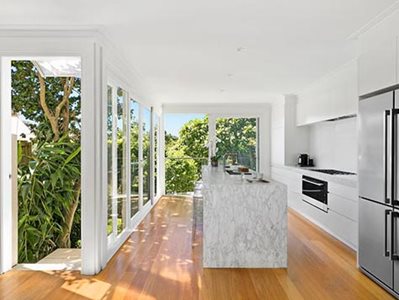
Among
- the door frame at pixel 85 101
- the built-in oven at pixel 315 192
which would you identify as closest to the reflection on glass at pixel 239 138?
the built-in oven at pixel 315 192

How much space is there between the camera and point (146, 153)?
7066 mm

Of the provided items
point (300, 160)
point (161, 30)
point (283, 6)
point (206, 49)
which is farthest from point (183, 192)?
point (283, 6)

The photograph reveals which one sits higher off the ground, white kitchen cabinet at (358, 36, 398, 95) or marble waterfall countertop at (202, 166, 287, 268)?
white kitchen cabinet at (358, 36, 398, 95)

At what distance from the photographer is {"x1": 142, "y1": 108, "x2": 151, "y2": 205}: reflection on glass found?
268 inches

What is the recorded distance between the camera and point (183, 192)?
9.47 metres

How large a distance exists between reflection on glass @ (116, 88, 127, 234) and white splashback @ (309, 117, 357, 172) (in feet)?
11.1

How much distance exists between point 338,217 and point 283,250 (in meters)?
1.49

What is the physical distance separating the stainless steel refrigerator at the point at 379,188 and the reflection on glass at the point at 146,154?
162 inches

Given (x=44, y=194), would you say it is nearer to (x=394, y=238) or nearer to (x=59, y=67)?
(x=59, y=67)

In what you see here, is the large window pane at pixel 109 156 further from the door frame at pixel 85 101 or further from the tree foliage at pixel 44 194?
the tree foliage at pixel 44 194

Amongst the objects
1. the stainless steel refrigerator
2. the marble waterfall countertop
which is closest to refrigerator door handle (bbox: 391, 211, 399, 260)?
the stainless steel refrigerator

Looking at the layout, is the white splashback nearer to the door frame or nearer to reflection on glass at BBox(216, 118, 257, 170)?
reflection on glass at BBox(216, 118, 257, 170)

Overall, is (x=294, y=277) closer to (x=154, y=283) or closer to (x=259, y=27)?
(x=154, y=283)

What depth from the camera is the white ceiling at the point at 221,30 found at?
9.64 feet
